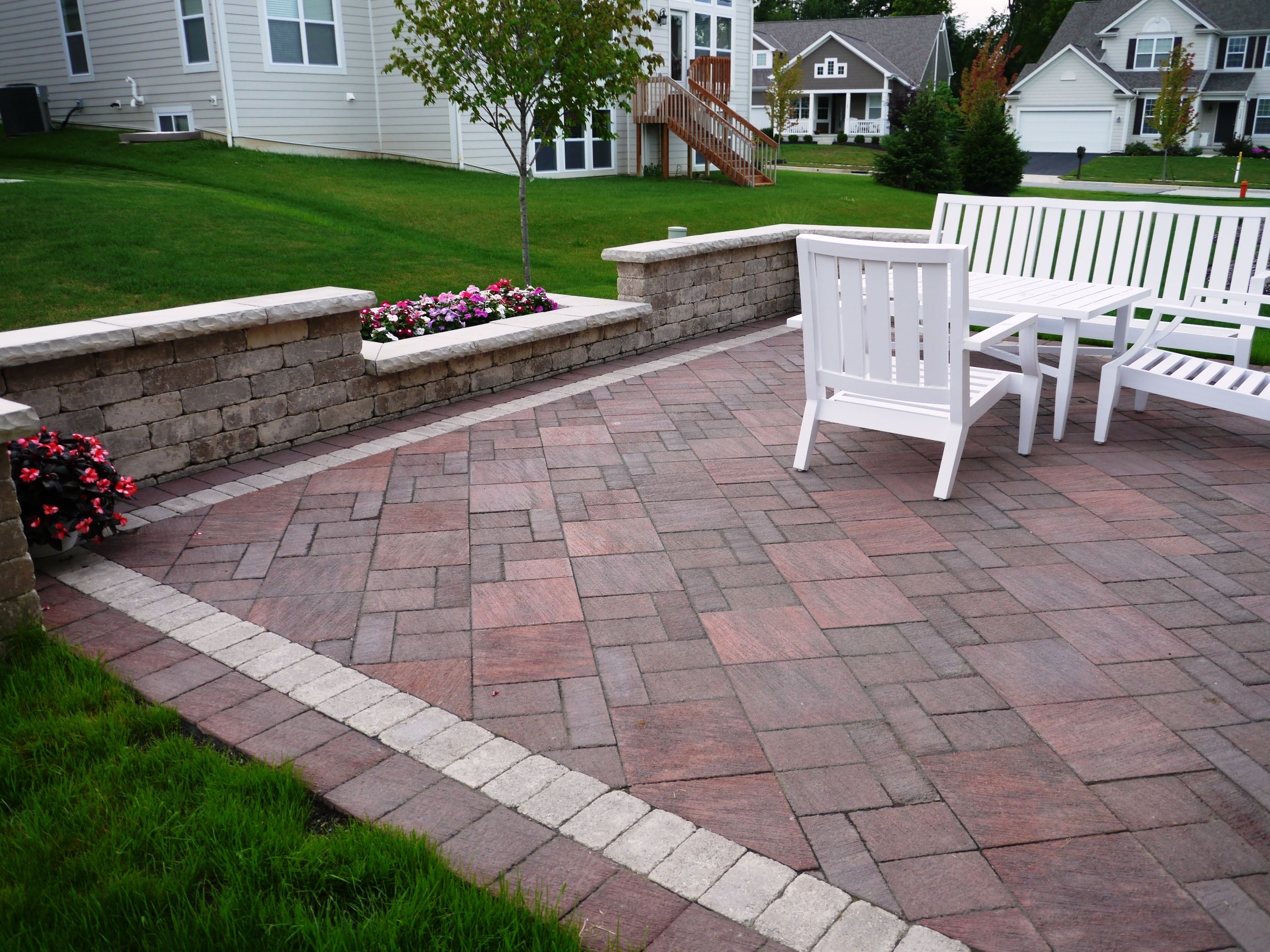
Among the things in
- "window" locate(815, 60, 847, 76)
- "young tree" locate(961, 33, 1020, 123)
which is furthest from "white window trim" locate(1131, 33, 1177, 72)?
"young tree" locate(961, 33, 1020, 123)

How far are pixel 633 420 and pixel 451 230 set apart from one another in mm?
7742

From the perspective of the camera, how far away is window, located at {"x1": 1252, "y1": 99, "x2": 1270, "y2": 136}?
43594mm

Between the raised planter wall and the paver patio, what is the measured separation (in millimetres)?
222

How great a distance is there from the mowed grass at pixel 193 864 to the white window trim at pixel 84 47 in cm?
1943

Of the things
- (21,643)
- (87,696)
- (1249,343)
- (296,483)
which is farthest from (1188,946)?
(1249,343)

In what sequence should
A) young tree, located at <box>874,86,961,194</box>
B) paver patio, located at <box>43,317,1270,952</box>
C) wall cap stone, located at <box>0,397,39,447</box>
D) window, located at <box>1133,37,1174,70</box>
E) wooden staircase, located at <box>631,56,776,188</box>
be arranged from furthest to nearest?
1. window, located at <box>1133,37,1174,70</box>
2. young tree, located at <box>874,86,961,194</box>
3. wooden staircase, located at <box>631,56,776,188</box>
4. wall cap stone, located at <box>0,397,39,447</box>
5. paver patio, located at <box>43,317,1270,952</box>

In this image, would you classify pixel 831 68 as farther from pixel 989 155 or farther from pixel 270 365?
pixel 270 365

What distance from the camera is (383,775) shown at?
2.50 m

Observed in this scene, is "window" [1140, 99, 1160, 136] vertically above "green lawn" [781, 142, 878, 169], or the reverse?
"window" [1140, 99, 1160, 136]

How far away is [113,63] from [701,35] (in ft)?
40.9

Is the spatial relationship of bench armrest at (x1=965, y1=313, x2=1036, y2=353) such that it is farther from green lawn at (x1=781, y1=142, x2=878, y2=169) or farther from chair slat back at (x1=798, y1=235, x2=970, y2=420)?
green lawn at (x1=781, y1=142, x2=878, y2=169)

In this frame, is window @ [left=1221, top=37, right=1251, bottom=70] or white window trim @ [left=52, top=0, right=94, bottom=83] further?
window @ [left=1221, top=37, right=1251, bottom=70]

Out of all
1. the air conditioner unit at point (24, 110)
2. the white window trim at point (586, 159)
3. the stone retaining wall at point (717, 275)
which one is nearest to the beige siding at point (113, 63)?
the air conditioner unit at point (24, 110)

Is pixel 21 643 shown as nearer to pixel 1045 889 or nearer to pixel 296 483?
pixel 296 483
